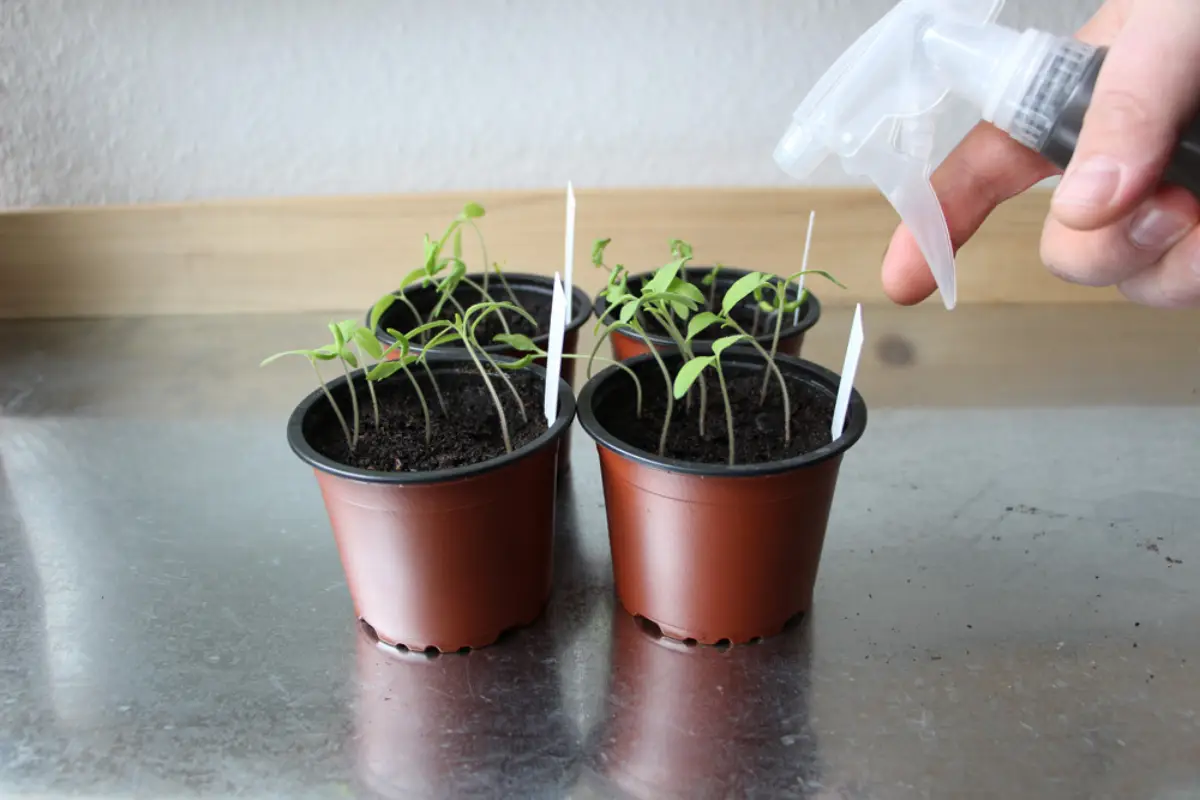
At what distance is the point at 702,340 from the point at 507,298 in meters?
0.24

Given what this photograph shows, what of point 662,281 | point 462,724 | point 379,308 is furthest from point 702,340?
point 462,724

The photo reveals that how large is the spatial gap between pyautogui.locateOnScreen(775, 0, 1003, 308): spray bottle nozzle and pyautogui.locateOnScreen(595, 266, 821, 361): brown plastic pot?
26cm

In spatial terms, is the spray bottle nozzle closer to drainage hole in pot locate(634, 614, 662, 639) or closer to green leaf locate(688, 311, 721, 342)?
green leaf locate(688, 311, 721, 342)

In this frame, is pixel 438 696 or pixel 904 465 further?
pixel 904 465

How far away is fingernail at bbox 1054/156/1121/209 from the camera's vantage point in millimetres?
369

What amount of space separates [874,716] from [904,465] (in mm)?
337

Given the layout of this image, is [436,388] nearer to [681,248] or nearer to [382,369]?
[382,369]

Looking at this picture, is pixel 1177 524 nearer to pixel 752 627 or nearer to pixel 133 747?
pixel 752 627

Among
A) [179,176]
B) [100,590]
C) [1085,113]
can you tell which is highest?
[1085,113]

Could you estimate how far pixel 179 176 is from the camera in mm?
1102

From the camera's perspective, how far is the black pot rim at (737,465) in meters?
0.53

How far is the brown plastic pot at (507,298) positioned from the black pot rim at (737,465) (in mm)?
103

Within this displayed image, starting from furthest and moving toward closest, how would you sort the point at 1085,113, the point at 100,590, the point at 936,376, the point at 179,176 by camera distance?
1. the point at 179,176
2. the point at 936,376
3. the point at 100,590
4. the point at 1085,113

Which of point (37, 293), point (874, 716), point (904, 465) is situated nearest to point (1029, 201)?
point (904, 465)
